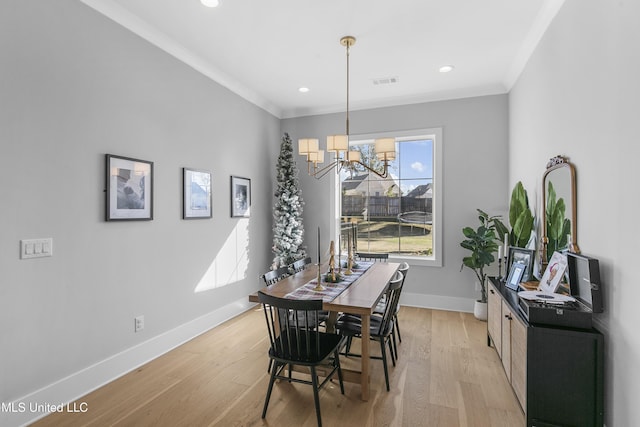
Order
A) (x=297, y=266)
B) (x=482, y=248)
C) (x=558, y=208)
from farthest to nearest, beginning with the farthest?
(x=482, y=248)
(x=297, y=266)
(x=558, y=208)

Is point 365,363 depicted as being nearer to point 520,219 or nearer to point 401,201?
point 520,219

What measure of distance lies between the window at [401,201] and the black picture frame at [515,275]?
1.69m

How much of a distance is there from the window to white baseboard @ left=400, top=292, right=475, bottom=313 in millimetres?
496

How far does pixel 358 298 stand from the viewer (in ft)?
8.14

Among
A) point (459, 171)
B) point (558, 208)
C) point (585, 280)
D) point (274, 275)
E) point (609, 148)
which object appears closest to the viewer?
point (609, 148)

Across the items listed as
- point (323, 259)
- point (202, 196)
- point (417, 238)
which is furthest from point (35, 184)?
point (417, 238)

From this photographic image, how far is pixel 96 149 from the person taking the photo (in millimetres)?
2607

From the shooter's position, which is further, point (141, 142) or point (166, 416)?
point (141, 142)

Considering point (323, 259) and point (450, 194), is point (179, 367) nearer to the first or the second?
point (323, 259)

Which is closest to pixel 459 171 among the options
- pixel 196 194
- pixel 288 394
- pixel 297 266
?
pixel 297 266

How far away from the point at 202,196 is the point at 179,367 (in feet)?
5.79

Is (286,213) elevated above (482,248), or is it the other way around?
(286,213)

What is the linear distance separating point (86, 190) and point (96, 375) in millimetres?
1457

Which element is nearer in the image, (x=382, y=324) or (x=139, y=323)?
(x=382, y=324)
